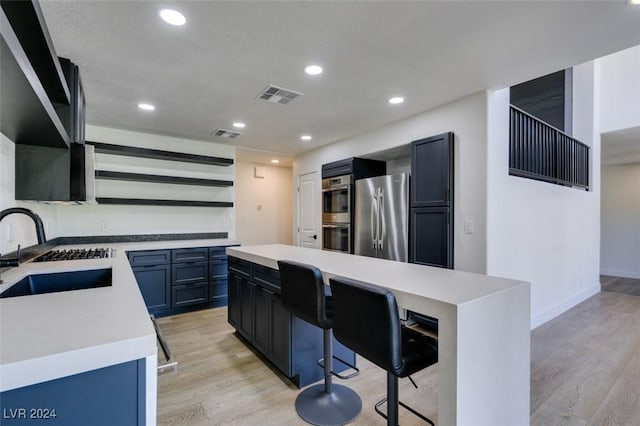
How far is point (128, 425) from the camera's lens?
859 mm

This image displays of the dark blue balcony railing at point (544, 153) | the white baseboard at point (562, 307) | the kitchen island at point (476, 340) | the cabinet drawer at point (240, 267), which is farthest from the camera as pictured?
the white baseboard at point (562, 307)

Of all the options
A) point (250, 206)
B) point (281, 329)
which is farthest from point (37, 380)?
point (250, 206)

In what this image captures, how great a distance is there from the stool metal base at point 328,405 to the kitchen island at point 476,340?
0.81 meters

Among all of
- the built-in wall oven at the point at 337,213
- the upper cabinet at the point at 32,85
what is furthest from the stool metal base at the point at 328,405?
the built-in wall oven at the point at 337,213

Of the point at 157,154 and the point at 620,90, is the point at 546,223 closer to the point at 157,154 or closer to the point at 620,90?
the point at 620,90

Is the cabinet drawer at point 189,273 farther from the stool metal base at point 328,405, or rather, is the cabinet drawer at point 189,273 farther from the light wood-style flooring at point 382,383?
the stool metal base at point 328,405

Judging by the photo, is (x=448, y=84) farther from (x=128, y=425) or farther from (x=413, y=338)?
(x=128, y=425)

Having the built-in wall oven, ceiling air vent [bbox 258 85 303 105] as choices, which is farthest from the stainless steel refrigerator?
ceiling air vent [bbox 258 85 303 105]

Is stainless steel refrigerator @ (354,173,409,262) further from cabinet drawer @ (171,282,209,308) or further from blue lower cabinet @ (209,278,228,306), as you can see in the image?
cabinet drawer @ (171,282,209,308)

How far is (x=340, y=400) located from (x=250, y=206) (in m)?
4.87

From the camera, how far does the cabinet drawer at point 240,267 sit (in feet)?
9.33

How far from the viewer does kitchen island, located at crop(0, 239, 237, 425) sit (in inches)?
29.2

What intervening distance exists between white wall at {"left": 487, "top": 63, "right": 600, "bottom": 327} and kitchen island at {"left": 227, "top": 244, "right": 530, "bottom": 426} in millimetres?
1504

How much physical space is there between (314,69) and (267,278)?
5.76 ft
